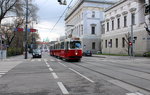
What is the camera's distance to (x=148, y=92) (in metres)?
8.00

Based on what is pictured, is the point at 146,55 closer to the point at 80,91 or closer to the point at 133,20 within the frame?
the point at 133,20

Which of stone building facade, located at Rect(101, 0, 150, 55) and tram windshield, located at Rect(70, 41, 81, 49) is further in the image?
stone building facade, located at Rect(101, 0, 150, 55)

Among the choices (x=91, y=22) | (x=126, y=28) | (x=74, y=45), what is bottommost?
(x=74, y=45)

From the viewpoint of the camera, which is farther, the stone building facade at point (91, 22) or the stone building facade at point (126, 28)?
the stone building facade at point (91, 22)

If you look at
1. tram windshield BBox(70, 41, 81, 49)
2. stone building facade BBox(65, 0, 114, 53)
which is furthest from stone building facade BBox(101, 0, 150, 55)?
tram windshield BBox(70, 41, 81, 49)

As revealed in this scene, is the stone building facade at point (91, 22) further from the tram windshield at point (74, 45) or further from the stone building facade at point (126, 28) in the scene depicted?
the tram windshield at point (74, 45)

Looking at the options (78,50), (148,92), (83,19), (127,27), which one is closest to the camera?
(148,92)

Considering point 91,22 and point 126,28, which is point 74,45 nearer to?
point 126,28

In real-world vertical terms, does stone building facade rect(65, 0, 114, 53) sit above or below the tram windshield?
above

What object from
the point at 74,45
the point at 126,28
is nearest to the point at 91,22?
the point at 126,28

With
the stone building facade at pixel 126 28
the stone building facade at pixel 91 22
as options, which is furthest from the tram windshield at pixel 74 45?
the stone building facade at pixel 91 22

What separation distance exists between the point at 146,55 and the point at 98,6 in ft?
118

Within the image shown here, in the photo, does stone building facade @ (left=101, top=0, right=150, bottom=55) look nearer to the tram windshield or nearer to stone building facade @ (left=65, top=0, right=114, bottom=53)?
stone building facade @ (left=65, top=0, right=114, bottom=53)

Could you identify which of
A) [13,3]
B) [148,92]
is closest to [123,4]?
[13,3]
